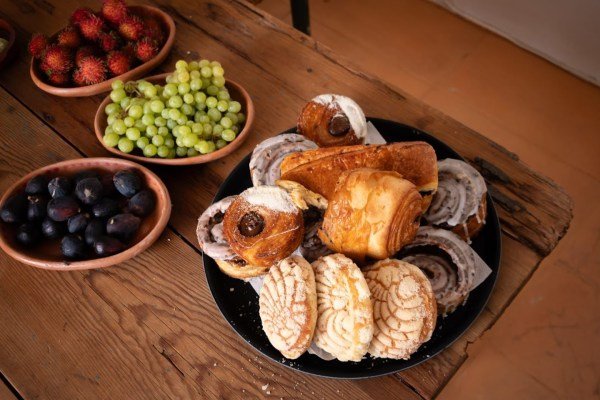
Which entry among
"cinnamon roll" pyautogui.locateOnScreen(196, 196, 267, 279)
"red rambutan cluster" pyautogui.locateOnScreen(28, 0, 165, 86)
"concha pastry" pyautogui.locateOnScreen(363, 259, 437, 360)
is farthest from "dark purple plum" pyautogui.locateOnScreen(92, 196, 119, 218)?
"concha pastry" pyautogui.locateOnScreen(363, 259, 437, 360)

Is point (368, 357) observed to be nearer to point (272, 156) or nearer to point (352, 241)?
point (352, 241)

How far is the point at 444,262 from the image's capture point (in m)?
1.10

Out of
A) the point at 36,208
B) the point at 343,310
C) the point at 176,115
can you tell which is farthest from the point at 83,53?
the point at 343,310

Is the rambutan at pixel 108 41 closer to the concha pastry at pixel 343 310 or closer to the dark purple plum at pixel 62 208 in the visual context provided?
the dark purple plum at pixel 62 208

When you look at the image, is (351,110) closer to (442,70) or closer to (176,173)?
(176,173)

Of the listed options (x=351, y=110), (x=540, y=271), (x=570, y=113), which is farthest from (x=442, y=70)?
(x=351, y=110)

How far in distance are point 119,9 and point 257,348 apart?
44.7 inches

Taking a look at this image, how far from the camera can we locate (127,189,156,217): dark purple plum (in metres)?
1.26

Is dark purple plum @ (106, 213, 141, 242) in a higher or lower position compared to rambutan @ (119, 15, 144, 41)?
lower

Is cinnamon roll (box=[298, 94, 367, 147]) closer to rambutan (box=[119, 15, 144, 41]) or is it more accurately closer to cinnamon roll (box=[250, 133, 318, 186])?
cinnamon roll (box=[250, 133, 318, 186])

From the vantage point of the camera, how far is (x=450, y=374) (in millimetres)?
1090

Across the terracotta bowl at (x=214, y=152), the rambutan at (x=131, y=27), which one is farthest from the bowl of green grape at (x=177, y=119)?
the rambutan at (x=131, y=27)

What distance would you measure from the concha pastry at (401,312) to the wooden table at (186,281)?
0.51ft

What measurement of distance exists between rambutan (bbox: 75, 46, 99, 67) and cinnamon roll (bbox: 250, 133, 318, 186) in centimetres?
66
